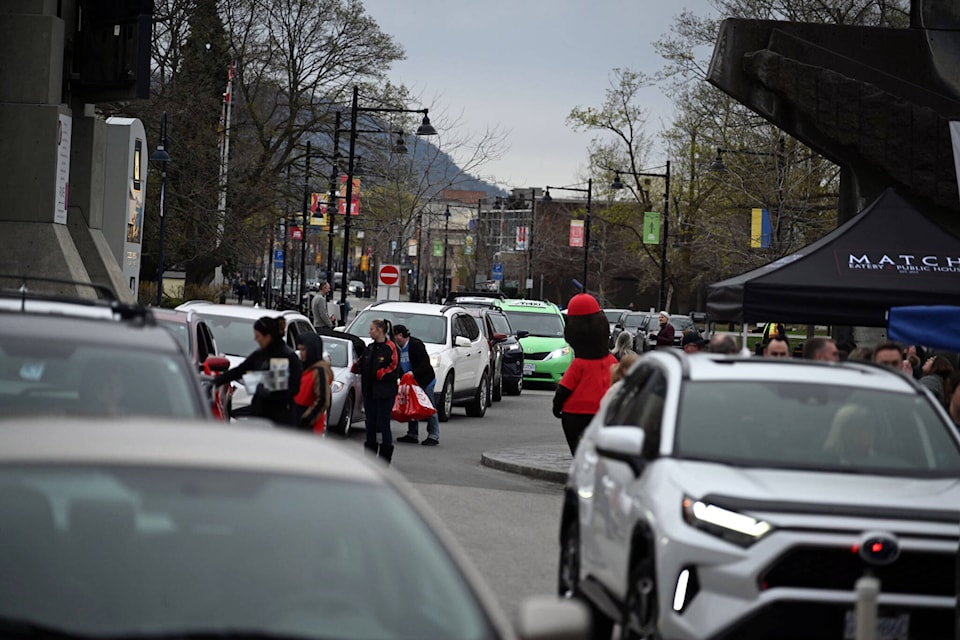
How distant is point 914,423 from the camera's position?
27.8ft

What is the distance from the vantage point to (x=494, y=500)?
1612 cm

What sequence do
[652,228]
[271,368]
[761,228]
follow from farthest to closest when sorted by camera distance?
1. [652,228]
2. [761,228]
3. [271,368]

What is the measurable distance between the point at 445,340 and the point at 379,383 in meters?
8.96

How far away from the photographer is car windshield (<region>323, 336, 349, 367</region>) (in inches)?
880

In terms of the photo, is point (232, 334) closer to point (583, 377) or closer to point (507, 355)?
point (583, 377)

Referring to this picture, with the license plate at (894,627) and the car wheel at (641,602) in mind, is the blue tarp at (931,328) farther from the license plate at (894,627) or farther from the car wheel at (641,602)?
the license plate at (894,627)

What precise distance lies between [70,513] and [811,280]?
12831 mm

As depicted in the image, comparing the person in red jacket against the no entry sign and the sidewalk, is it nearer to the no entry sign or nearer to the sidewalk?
the sidewalk

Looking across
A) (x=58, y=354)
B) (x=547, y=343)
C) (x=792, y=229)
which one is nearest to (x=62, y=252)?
(x=547, y=343)

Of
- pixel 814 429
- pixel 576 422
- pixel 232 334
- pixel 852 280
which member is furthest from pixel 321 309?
pixel 814 429

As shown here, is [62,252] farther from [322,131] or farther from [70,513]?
[322,131]

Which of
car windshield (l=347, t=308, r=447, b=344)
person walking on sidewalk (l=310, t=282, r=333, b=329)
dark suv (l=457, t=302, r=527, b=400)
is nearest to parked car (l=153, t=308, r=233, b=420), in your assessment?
car windshield (l=347, t=308, r=447, b=344)

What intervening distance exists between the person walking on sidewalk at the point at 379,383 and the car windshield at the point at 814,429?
9359 millimetres

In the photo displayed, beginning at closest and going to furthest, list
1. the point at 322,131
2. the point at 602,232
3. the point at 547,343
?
1. the point at 547,343
2. the point at 322,131
3. the point at 602,232
